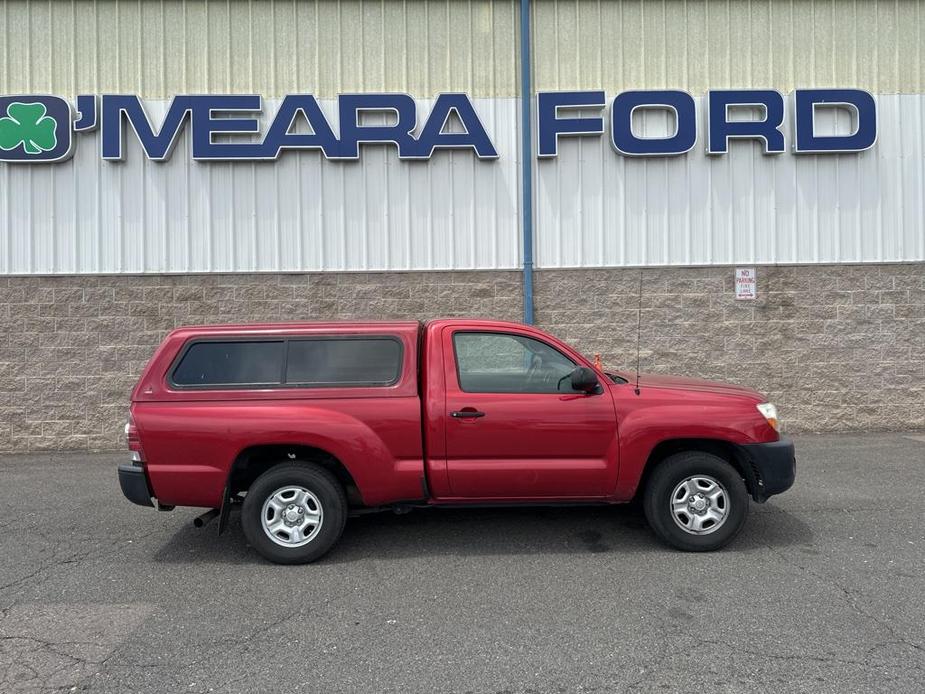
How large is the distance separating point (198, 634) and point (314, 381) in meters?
1.85

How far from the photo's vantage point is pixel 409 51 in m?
10.1

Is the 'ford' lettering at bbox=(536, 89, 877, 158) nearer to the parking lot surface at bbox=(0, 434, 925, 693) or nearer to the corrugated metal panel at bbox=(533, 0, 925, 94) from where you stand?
the corrugated metal panel at bbox=(533, 0, 925, 94)

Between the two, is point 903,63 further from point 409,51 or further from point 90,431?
point 90,431

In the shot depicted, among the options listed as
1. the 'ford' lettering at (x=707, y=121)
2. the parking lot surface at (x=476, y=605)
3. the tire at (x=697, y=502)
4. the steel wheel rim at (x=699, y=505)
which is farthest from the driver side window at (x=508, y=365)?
the 'ford' lettering at (x=707, y=121)

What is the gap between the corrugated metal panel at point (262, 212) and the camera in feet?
32.5

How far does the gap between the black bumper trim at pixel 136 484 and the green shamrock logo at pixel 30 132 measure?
6.85m

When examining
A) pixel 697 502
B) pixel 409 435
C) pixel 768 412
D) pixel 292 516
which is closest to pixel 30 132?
pixel 292 516

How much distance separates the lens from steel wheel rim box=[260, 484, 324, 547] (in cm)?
507

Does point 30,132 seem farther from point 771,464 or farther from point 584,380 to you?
point 771,464

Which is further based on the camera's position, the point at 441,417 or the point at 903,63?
the point at 903,63

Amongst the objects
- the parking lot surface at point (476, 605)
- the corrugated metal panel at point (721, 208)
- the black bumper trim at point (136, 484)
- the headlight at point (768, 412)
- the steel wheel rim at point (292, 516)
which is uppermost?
the corrugated metal panel at point (721, 208)

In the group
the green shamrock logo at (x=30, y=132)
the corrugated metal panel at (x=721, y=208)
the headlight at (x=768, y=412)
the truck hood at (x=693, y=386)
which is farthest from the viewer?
the corrugated metal panel at (x=721, y=208)

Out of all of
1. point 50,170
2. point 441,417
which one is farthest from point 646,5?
point 50,170

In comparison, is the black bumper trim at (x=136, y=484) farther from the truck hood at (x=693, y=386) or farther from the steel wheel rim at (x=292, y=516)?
the truck hood at (x=693, y=386)
